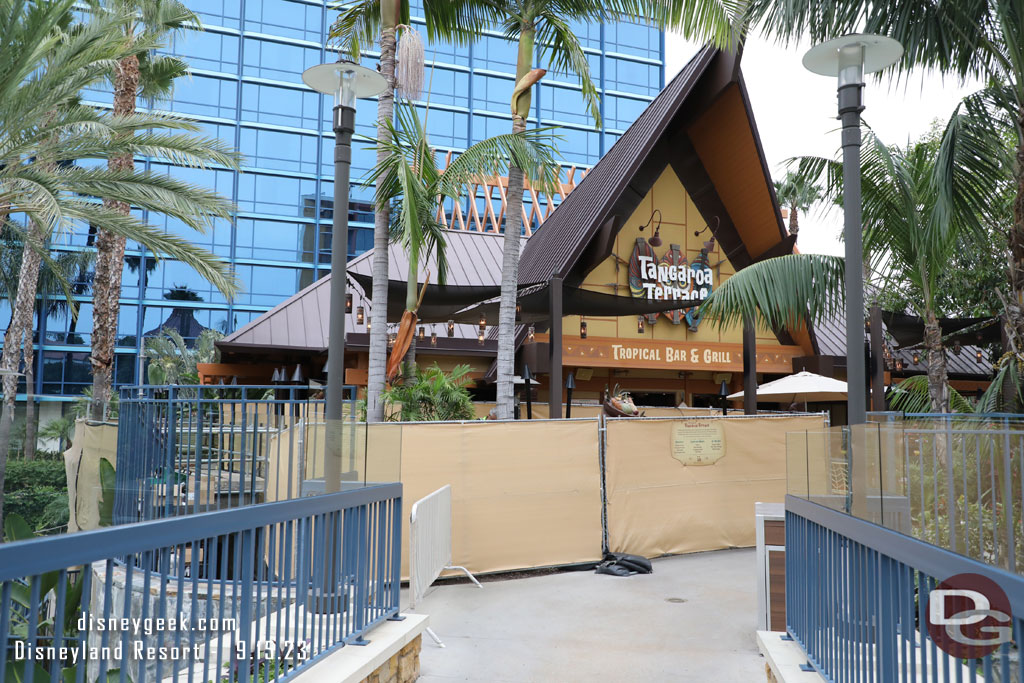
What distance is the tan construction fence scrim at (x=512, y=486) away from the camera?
9.70 m

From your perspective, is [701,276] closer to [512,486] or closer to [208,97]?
[512,486]

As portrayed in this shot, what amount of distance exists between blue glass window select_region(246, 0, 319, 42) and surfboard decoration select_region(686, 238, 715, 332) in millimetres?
41536

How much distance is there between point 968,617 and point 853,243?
4015 mm

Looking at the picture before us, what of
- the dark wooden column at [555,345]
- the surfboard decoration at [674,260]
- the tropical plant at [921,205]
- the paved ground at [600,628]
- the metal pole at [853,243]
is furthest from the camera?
the surfboard decoration at [674,260]

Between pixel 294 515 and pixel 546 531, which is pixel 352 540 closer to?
pixel 294 515

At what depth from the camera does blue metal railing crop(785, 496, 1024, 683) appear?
3000 millimetres

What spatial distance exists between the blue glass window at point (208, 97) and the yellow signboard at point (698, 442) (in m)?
45.4

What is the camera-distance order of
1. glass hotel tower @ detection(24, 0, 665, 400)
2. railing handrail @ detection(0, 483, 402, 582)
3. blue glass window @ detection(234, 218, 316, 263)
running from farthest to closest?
blue glass window @ detection(234, 218, 316, 263) < glass hotel tower @ detection(24, 0, 665, 400) < railing handrail @ detection(0, 483, 402, 582)

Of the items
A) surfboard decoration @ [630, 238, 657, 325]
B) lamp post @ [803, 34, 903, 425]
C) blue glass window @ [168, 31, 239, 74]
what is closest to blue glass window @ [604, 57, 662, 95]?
blue glass window @ [168, 31, 239, 74]

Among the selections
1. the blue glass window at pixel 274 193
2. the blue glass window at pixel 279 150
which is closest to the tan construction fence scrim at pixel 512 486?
the blue glass window at pixel 274 193

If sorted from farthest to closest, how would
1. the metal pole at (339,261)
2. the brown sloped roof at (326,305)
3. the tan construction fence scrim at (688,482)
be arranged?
the brown sloped roof at (326,305), the tan construction fence scrim at (688,482), the metal pole at (339,261)

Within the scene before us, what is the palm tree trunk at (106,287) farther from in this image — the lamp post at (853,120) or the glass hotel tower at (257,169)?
the glass hotel tower at (257,169)

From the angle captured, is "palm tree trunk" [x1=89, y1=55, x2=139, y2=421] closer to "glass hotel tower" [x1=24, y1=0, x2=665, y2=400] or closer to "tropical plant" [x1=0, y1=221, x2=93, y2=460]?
"tropical plant" [x1=0, y1=221, x2=93, y2=460]

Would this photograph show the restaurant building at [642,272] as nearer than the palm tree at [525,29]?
No
